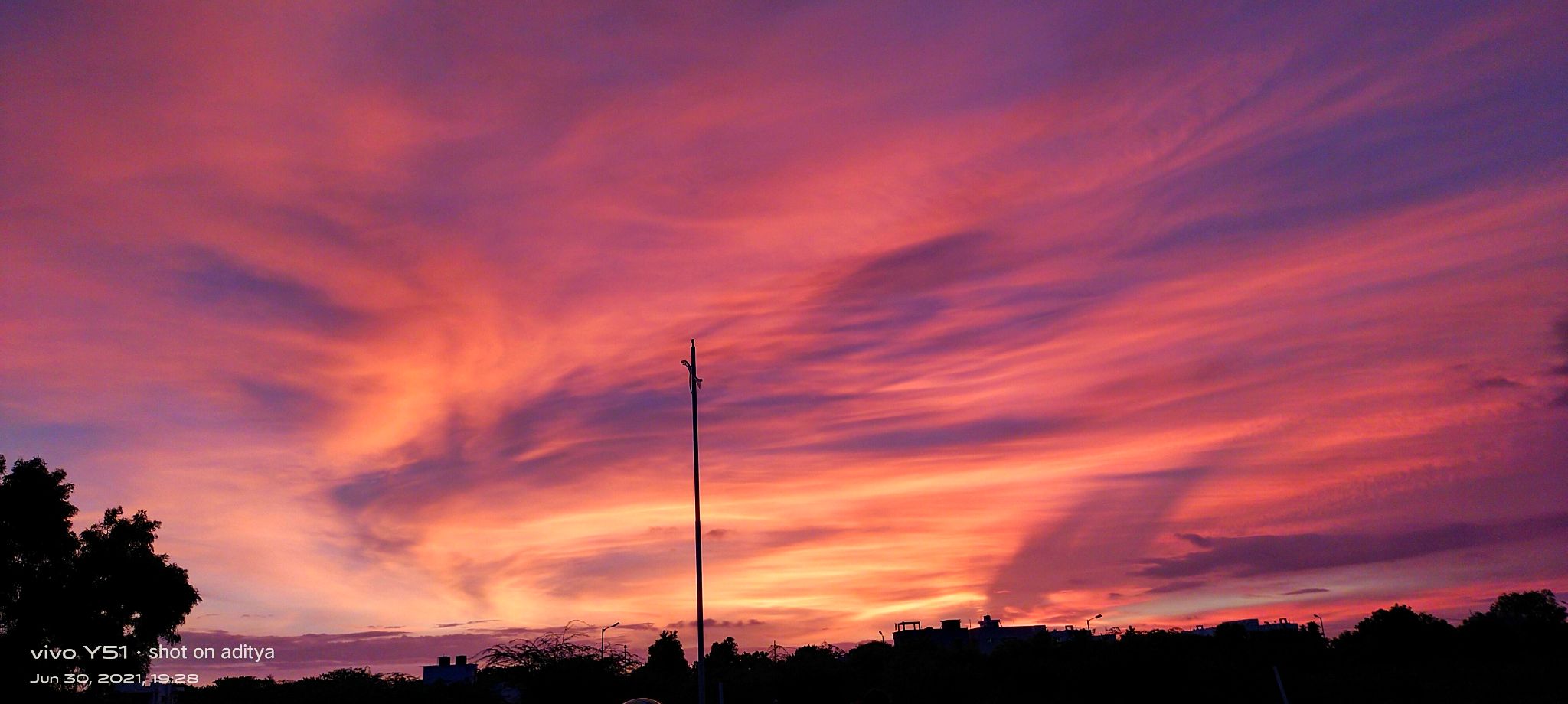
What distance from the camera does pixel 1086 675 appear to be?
203 ft

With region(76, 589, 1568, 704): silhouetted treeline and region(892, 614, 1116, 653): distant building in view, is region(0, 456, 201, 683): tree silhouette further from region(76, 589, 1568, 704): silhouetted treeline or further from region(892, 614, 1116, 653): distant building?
region(892, 614, 1116, 653): distant building

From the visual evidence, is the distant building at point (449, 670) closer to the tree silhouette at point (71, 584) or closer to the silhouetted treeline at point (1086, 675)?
the silhouetted treeline at point (1086, 675)

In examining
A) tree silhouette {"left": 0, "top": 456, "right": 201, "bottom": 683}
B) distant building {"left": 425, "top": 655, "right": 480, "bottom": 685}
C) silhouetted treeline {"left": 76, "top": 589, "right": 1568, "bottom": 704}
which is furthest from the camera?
distant building {"left": 425, "top": 655, "right": 480, "bottom": 685}

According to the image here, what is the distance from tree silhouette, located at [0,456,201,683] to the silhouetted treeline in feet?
53.8

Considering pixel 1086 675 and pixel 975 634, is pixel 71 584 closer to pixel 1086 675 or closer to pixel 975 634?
pixel 1086 675

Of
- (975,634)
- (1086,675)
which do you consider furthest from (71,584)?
(975,634)

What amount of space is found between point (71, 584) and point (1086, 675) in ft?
172

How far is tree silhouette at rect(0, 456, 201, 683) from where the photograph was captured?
150ft

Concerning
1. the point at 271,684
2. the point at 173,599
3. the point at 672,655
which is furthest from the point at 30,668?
the point at 672,655

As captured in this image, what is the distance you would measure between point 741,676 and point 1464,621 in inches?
2346

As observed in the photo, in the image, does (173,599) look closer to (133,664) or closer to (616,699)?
(133,664)

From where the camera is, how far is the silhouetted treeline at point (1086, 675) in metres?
57.7

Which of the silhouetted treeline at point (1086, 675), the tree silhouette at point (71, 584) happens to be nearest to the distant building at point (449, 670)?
the silhouetted treeline at point (1086, 675)

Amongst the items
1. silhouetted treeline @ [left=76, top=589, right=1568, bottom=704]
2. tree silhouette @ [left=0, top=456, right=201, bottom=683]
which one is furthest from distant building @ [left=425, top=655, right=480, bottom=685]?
tree silhouette @ [left=0, top=456, right=201, bottom=683]
